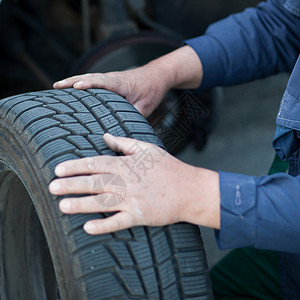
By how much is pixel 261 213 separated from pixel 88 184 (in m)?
0.30

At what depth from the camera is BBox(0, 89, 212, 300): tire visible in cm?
68

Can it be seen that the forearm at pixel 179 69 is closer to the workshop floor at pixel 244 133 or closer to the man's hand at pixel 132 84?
the man's hand at pixel 132 84

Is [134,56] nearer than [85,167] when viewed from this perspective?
No

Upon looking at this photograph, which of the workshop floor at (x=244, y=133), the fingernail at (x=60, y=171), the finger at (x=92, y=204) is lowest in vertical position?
the workshop floor at (x=244, y=133)

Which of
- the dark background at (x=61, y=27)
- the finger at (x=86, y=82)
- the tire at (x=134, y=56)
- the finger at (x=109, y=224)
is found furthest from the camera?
the dark background at (x=61, y=27)

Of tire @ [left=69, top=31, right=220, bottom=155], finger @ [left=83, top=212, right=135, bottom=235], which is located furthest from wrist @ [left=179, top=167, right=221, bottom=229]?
tire @ [left=69, top=31, right=220, bottom=155]

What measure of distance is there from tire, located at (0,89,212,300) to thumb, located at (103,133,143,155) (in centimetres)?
1

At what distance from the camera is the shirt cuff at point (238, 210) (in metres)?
0.68

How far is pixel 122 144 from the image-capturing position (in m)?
0.74

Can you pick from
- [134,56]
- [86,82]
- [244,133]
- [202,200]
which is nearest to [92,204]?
[202,200]

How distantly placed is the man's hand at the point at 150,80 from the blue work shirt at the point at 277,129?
4cm

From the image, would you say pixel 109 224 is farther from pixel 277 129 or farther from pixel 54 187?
pixel 277 129

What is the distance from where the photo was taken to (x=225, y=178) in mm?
701

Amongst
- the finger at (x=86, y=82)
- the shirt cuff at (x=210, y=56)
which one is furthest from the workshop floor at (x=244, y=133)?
the finger at (x=86, y=82)
